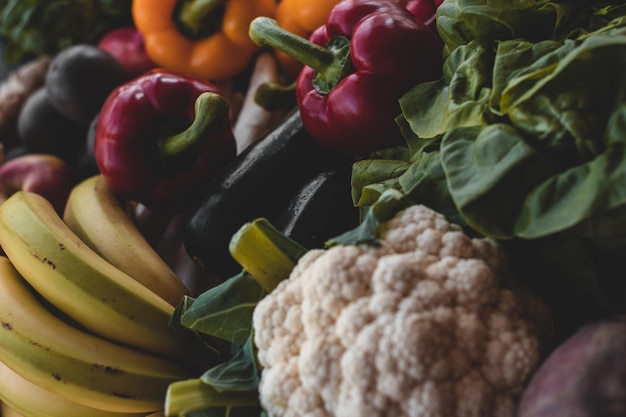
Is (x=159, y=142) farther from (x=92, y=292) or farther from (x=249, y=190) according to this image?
(x=92, y=292)

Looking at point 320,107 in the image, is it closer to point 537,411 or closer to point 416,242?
point 416,242

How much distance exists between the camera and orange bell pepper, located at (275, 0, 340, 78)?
108 cm

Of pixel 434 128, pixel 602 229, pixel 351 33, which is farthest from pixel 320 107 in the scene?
pixel 602 229

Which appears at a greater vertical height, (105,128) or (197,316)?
(105,128)

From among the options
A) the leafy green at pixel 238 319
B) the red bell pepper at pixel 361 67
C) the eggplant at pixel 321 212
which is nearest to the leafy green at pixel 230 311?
the leafy green at pixel 238 319

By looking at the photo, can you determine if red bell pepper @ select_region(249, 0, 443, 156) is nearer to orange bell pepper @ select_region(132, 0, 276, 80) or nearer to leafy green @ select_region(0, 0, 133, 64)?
orange bell pepper @ select_region(132, 0, 276, 80)

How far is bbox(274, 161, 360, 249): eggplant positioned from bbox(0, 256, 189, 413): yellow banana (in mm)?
224

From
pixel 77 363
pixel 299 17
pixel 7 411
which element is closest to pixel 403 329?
pixel 77 363

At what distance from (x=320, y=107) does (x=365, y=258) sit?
331 millimetres

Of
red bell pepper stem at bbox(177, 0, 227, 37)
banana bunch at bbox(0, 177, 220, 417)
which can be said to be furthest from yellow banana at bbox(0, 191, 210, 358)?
red bell pepper stem at bbox(177, 0, 227, 37)

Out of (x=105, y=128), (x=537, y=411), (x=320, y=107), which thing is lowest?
(x=537, y=411)

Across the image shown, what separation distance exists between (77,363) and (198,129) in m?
0.36

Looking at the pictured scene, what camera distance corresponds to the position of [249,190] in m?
0.86

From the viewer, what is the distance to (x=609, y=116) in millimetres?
527
